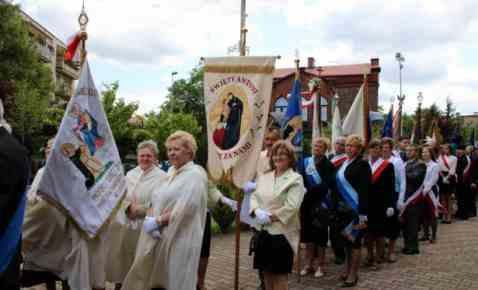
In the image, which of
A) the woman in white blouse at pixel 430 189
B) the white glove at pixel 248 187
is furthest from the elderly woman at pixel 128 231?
the woman in white blouse at pixel 430 189

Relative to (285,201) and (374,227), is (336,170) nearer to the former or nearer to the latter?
(374,227)

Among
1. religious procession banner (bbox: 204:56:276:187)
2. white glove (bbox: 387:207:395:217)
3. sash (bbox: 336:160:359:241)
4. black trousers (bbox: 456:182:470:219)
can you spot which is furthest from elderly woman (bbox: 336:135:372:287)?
black trousers (bbox: 456:182:470:219)

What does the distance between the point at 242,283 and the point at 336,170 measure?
7.13ft

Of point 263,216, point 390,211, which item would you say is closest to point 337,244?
point 390,211

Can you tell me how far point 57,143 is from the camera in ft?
13.9

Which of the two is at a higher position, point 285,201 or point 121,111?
point 121,111

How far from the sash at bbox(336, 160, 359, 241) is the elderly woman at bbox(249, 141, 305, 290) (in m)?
1.72

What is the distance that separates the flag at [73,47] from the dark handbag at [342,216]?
3.99 meters

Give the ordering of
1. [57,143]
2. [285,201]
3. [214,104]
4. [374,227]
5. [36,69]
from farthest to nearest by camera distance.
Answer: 1. [36,69]
2. [374,227]
3. [214,104]
4. [285,201]
5. [57,143]

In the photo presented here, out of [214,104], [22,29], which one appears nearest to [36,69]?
[22,29]

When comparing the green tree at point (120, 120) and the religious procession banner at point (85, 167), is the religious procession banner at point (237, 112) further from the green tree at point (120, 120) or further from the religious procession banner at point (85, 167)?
the green tree at point (120, 120)

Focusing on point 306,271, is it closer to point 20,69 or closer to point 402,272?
point 402,272

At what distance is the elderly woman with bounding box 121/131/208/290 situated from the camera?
425 centimetres

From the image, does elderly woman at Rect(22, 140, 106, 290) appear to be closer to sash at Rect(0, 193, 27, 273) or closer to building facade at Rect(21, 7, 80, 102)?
sash at Rect(0, 193, 27, 273)
